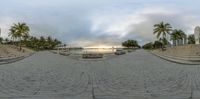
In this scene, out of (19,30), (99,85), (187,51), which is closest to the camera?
(99,85)

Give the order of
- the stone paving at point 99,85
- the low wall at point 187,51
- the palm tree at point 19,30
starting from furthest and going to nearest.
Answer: the palm tree at point 19,30 < the low wall at point 187,51 < the stone paving at point 99,85

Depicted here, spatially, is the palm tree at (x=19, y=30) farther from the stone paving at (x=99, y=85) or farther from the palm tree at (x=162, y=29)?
the stone paving at (x=99, y=85)

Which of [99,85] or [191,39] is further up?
[191,39]

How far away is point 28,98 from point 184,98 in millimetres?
3585

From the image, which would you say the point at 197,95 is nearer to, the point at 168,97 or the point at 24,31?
the point at 168,97

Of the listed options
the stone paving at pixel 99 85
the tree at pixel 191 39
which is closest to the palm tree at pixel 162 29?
the tree at pixel 191 39

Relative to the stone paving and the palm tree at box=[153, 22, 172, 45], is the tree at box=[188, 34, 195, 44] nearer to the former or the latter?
the palm tree at box=[153, 22, 172, 45]

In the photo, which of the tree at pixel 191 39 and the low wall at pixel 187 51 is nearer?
the low wall at pixel 187 51

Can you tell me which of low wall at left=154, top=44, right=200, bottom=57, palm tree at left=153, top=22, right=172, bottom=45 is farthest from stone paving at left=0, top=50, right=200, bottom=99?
palm tree at left=153, top=22, right=172, bottom=45

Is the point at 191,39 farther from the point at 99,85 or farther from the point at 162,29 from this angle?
the point at 99,85

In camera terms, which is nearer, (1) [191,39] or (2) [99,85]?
(2) [99,85]

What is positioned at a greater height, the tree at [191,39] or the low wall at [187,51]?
the tree at [191,39]

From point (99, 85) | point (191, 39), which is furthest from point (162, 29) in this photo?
point (99, 85)

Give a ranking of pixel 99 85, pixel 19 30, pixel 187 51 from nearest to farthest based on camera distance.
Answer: pixel 99 85 → pixel 187 51 → pixel 19 30
